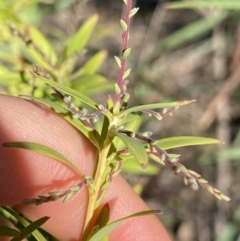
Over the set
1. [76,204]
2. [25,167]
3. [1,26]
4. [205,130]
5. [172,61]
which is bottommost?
[205,130]

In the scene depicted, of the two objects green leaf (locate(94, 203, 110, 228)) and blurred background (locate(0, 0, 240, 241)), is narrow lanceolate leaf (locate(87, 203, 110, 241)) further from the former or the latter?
blurred background (locate(0, 0, 240, 241))

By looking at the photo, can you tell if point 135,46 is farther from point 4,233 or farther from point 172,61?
point 4,233

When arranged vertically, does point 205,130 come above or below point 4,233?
below

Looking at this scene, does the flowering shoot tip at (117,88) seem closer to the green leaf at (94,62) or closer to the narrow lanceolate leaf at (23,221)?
the narrow lanceolate leaf at (23,221)

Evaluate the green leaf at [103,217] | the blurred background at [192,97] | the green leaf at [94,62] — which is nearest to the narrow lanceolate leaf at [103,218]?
the green leaf at [103,217]

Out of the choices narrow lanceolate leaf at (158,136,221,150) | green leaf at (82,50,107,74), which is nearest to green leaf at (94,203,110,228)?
narrow lanceolate leaf at (158,136,221,150)

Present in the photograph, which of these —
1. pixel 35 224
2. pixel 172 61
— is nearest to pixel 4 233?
pixel 35 224
